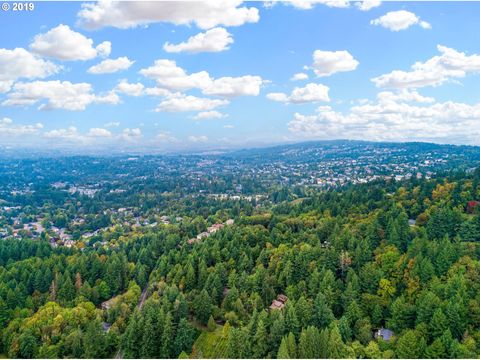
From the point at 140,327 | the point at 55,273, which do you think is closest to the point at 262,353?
Answer: the point at 140,327

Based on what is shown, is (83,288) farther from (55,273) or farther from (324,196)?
(324,196)

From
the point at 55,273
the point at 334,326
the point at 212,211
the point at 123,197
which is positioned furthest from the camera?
the point at 123,197

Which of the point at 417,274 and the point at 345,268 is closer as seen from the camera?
the point at 417,274

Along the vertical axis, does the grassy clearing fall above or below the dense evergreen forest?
below

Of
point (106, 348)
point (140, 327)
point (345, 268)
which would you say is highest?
point (345, 268)

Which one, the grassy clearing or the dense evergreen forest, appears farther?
the grassy clearing

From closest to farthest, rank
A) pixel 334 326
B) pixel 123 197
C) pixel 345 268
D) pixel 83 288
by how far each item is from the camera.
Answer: pixel 334 326 → pixel 345 268 → pixel 83 288 → pixel 123 197

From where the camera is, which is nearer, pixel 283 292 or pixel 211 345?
pixel 211 345

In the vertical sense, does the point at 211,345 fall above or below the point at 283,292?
below
